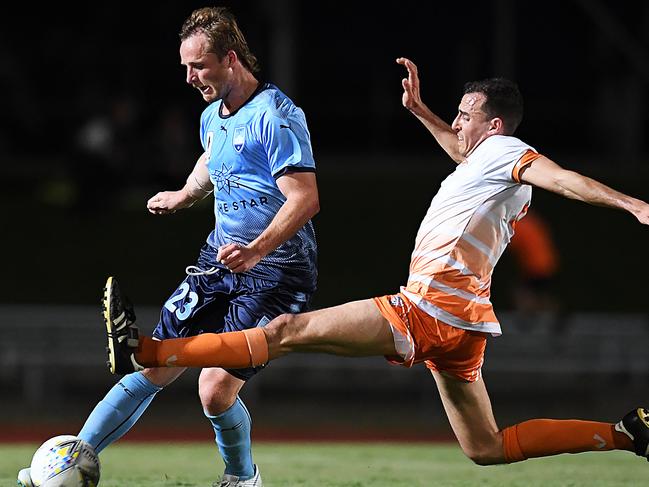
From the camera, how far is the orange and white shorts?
5.31 meters

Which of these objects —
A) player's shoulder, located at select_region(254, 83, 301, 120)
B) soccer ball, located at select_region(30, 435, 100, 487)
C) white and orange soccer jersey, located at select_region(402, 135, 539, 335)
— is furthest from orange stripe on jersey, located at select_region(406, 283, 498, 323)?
soccer ball, located at select_region(30, 435, 100, 487)

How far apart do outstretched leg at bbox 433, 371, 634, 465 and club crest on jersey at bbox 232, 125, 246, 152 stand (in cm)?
131

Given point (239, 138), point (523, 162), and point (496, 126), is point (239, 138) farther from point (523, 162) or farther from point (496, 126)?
point (523, 162)

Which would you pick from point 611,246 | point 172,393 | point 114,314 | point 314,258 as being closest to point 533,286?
point 172,393

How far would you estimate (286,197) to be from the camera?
215 inches

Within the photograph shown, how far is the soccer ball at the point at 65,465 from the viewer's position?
5.42 metres

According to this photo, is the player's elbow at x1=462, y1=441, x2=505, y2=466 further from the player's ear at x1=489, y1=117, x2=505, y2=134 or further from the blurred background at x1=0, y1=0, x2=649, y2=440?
the blurred background at x1=0, y1=0, x2=649, y2=440

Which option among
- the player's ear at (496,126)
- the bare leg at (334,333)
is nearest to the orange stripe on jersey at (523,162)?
the player's ear at (496,126)

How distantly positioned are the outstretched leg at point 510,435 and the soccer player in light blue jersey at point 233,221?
2.73 feet

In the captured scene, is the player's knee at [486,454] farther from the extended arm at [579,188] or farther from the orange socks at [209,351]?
the extended arm at [579,188]

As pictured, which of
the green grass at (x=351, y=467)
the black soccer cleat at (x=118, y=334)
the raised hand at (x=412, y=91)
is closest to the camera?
the black soccer cleat at (x=118, y=334)

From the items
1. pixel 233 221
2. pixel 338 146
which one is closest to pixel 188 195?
pixel 233 221

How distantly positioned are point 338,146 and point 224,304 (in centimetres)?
1429

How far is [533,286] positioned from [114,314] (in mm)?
8380
